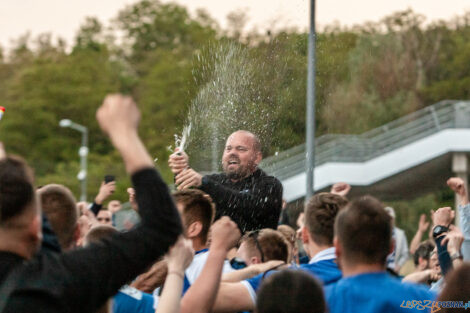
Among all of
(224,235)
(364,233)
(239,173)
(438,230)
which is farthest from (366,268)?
(239,173)

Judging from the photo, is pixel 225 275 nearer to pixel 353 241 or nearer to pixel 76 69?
pixel 353 241

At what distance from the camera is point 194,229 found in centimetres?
461

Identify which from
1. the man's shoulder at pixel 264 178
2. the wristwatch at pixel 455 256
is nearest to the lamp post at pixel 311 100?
the man's shoulder at pixel 264 178

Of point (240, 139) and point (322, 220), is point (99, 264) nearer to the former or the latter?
point (322, 220)

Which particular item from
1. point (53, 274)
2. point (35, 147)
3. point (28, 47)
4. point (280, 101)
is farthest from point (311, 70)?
point (28, 47)

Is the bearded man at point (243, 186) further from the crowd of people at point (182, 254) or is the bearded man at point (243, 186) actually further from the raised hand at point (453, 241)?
the raised hand at point (453, 241)

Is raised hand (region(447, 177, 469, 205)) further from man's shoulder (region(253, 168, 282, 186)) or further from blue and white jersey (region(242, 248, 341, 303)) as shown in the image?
blue and white jersey (region(242, 248, 341, 303))

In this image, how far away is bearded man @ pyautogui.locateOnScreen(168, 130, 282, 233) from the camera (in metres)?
5.69

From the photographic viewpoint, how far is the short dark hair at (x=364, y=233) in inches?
135

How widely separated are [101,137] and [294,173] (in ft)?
109

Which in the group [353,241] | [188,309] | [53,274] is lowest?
[53,274]

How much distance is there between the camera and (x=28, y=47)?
64.9m

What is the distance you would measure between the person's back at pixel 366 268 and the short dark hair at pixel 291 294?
1.60 feet

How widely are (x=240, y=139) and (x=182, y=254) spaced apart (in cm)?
280
